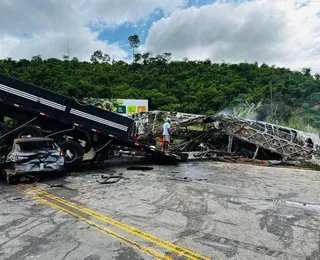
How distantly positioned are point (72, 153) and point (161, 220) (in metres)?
6.31

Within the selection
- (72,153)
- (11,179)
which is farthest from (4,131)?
(11,179)

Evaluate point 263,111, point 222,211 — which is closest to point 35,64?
point 263,111

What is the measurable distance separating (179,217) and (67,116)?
6727 millimetres

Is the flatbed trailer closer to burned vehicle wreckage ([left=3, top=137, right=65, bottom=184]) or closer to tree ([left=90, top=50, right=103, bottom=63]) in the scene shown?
burned vehicle wreckage ([left=3, top=137, right=65, bottom=184])

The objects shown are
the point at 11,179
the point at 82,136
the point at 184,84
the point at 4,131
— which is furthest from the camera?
the point at 184,84

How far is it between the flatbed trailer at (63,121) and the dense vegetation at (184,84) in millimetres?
22903

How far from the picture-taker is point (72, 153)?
33.6 feet

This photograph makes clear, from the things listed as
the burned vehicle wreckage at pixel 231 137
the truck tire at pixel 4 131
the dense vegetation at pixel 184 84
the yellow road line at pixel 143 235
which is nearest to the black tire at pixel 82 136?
the truck tire at pixel 4 131

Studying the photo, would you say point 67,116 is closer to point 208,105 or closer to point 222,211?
point 222,211

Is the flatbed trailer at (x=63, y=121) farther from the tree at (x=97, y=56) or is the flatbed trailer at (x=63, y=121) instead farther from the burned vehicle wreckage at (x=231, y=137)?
the tree at (x=97, y=56)

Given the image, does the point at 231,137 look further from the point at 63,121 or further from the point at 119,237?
the point at 119,237

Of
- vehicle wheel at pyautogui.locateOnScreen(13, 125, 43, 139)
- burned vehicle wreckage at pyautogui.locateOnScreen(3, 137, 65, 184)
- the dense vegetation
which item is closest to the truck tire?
vehicle wheel at pyautogui.locateOnScreen(13, 125, 43, 139)

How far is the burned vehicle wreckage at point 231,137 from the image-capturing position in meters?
13.3

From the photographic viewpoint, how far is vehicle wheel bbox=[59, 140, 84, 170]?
10.1 m
